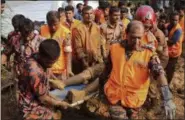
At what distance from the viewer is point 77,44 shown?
19.9 ft

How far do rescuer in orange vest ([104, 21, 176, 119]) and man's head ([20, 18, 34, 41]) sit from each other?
1.04 metres

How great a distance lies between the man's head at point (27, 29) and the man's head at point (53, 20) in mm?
747

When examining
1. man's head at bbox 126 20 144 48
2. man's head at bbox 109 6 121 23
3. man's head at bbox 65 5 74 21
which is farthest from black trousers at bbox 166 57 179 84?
man's head at bbox 126 20 144 48

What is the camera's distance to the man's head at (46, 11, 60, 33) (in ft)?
18.1

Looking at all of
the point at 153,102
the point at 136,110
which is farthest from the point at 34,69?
the point at 153,102

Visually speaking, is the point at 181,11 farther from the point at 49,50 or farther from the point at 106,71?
the point at 49,50

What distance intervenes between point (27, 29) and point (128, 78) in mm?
1374

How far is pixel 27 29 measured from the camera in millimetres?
4711

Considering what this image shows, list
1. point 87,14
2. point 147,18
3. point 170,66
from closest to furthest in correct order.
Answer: point 147,18 < point 87,14 < point 170,66

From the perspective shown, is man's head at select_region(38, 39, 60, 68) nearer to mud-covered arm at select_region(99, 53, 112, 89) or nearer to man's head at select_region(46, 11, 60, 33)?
mud-covered arm at select_region(99, 53, 112, 89)

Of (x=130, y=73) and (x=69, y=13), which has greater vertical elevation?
(x=69, y=13)

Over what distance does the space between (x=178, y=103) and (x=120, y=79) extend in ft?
12.5

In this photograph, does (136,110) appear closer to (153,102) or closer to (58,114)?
(58,114)

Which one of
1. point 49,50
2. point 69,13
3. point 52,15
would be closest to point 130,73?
point 49,50
